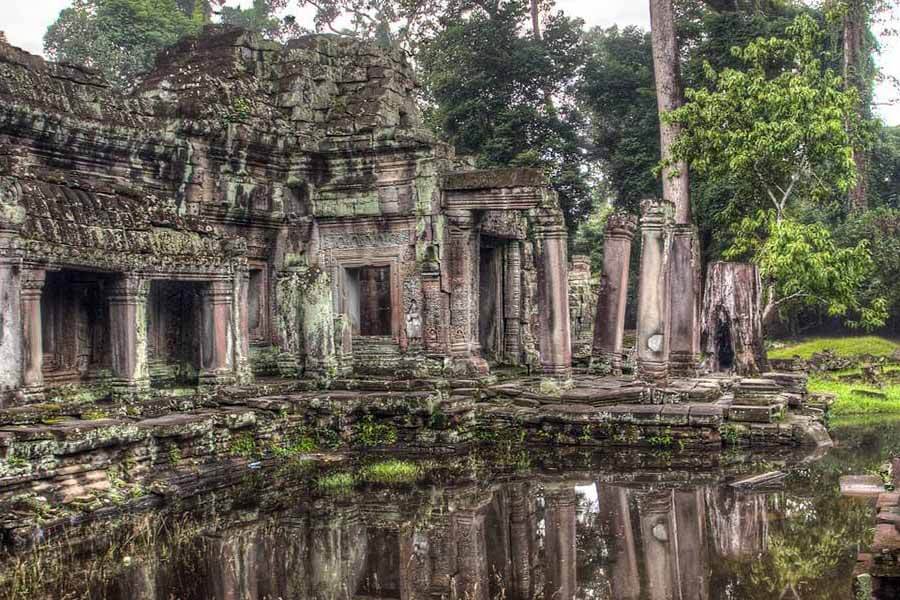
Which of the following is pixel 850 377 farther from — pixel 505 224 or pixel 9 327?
pixel 9 327

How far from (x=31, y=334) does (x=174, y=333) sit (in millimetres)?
3018

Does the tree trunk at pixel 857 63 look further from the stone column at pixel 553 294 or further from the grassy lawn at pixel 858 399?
the stone column at pixel 553 294

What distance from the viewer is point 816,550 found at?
264 inches

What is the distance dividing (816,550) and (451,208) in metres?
7.57

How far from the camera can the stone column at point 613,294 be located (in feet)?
50.0

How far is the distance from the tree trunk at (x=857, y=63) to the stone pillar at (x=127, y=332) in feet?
64.2

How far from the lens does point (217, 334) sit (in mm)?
11531

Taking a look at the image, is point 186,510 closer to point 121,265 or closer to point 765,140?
point 121,265

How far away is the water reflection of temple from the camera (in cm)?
614

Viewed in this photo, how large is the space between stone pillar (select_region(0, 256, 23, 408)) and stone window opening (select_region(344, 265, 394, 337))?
5560mm

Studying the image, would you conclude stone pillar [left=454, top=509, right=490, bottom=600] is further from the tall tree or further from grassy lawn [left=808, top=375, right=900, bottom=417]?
the tall tree

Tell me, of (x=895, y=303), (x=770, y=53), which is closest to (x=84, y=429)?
(x=770, y=53)

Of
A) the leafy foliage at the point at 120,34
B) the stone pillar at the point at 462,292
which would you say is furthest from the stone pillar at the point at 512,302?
the leafy foliage at the point at 120,34

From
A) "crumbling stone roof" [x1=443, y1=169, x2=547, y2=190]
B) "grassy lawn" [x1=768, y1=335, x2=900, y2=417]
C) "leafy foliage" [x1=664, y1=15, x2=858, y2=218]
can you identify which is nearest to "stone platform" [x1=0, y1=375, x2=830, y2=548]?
"crumbling stone roof" [x1=443, y1=169, x2=547, y2=190]
